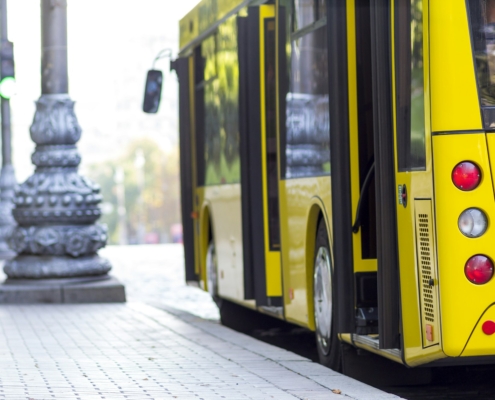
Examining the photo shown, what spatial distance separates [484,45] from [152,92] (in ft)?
28.3

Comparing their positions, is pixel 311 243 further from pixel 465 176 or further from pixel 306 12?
pixel 465 176

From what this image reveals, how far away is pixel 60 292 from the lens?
14.6m

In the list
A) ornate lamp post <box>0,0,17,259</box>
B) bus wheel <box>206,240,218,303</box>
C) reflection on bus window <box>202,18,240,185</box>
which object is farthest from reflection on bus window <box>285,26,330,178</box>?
ornate lamp post <box>0,0,17,259</box>

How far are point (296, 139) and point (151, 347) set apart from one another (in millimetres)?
2018

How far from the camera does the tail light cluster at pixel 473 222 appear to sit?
627 cm

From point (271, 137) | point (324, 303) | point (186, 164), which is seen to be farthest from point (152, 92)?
point (324, 303)

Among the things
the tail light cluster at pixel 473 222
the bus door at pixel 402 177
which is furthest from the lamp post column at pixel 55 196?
the tail light cluster at pixel 473 222

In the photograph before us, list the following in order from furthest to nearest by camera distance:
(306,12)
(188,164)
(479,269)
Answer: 1. (188,164)
2. (306,12)
3. (479,269)

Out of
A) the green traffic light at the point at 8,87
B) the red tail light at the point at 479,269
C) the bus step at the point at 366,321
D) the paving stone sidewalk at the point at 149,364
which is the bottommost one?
the paving stone sidewalk at the point at 149,364

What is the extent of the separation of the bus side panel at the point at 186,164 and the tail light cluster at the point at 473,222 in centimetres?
734

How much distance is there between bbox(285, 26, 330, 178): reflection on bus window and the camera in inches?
328

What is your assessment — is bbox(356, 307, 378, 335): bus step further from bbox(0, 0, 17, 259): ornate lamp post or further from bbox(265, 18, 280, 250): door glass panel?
bbox(0, 0, 17, 259): ornate lamp post

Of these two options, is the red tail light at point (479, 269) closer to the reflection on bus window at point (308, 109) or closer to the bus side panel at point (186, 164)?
the reflection on bus window at point (308, 109)

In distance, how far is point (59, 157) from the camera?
15195mm
